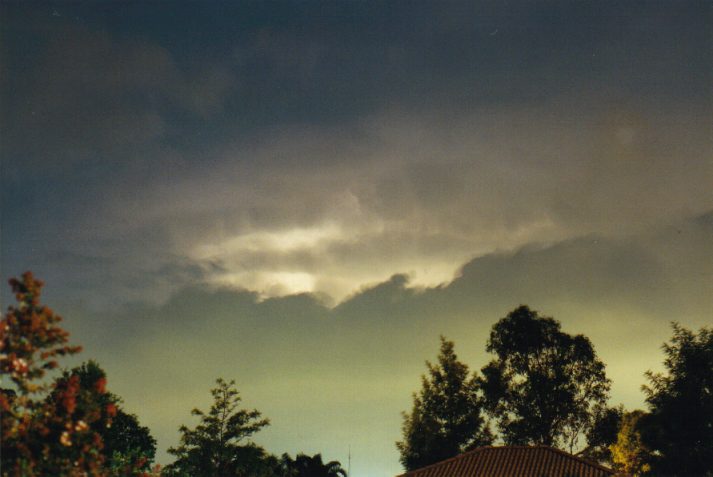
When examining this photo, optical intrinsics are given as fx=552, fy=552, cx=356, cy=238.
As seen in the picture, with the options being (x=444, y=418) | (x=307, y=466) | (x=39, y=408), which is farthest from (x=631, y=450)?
(x=39, y=408)

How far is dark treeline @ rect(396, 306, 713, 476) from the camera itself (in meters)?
50.2

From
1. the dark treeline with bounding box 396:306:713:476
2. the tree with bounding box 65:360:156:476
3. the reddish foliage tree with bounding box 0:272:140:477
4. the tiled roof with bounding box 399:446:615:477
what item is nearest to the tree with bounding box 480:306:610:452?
the dark treeline with bounding box 396:306:713:476

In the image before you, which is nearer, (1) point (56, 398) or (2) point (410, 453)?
(1) point (56, 398)

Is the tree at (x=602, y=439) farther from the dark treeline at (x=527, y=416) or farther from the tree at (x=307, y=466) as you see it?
the tree at (x=307, y=466)

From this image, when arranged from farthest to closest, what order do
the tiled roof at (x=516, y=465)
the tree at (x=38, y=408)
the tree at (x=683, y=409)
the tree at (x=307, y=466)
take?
1. the tree at (x=307, y=466)
2. the tree at (x=683, y=409)
3. the tiled roof at (x=516, y=465)
4. the tree at (x=38, y=408)

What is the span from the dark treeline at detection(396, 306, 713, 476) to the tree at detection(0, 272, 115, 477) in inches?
1975

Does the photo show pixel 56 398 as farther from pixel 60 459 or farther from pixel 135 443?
pixel 135 443

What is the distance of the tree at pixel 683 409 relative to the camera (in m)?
48.5

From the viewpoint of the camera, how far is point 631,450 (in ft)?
173

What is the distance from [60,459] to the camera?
1283cm

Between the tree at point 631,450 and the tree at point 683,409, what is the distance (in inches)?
28.5

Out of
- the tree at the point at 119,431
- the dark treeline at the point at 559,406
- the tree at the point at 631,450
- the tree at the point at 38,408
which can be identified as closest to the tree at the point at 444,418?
the dark treeline at the point at 559,406

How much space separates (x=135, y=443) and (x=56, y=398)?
61885mm

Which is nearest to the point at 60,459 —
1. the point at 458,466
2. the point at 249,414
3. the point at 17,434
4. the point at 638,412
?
the point at 17,434
